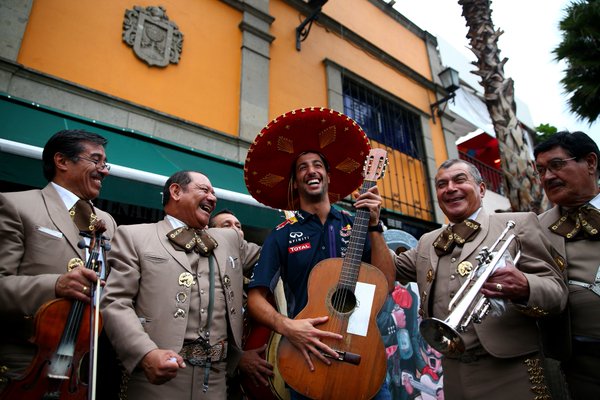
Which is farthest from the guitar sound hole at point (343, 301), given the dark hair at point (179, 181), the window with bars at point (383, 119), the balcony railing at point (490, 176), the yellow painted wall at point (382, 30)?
the balcony railing at point (490, 176)

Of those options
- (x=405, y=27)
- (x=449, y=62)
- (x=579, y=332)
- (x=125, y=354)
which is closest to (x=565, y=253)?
(x=579, y=332)

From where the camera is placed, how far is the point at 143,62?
598 centimetres

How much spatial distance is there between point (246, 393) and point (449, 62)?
1357 centimetres

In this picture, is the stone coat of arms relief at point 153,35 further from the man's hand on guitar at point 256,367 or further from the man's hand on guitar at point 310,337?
the man's hand on guitar at point 310,337

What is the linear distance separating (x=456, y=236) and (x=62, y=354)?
2.40m

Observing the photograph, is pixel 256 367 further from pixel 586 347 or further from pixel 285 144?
pixel 586 347

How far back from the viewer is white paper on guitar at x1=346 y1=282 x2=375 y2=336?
2.04 m

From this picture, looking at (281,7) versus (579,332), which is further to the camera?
(281,7)

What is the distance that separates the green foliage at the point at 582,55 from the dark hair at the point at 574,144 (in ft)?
31.3

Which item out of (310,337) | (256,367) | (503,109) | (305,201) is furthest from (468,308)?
(503,109)

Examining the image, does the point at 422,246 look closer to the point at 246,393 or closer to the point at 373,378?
the point at 373,378

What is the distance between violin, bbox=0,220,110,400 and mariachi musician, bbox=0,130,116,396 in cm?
4

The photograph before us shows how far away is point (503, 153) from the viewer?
5234 millimetres

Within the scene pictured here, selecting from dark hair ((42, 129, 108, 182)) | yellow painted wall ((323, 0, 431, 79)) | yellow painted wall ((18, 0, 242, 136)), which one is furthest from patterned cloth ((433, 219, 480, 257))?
yellow painted wall ((323, 0, 431, 79))
